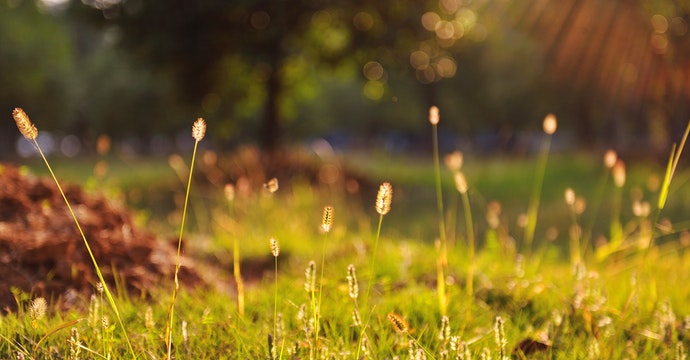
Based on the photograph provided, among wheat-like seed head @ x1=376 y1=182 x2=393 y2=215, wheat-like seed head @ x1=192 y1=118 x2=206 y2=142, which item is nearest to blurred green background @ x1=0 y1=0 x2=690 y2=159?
wheat-like seed head @ x1=192 y1=118 x2=206 y2=142

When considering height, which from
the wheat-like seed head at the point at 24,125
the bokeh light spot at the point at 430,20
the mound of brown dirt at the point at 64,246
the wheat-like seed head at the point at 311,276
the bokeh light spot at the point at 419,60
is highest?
the bokeh light spot at the point at 430,20

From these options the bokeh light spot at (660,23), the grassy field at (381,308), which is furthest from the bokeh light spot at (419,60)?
the grassy field at (381,308)

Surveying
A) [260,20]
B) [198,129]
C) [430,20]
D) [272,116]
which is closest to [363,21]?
[430,20]

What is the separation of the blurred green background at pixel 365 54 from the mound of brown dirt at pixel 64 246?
2.84 meters

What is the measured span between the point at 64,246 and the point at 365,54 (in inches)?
497

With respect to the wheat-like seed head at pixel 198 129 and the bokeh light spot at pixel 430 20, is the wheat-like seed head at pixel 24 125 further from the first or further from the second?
the bokeh light spot at pixel 430 20

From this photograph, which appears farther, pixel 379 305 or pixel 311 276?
pixel 379 305

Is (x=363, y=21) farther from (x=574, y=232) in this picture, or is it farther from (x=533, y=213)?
(x=574, y=232)

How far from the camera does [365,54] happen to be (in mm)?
16203

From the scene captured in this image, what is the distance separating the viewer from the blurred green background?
14945mm

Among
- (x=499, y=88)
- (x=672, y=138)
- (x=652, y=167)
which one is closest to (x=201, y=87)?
(x=652, y=167)

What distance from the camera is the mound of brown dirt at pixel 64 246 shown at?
4.09 metres

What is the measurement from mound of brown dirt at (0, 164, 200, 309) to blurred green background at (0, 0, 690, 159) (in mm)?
2842

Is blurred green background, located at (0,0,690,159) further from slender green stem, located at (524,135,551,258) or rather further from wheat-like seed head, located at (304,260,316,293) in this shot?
wheat-like seed head, located at (304,260,316,293)
